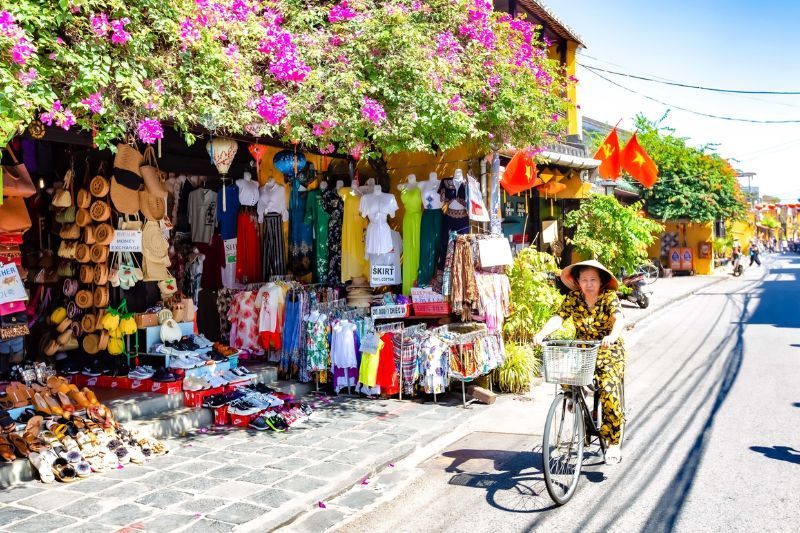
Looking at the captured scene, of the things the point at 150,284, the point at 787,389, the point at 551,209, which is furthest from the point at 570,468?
the point at 551,209

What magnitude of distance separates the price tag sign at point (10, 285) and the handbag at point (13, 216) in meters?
0.46

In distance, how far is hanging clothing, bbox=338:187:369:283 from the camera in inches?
377

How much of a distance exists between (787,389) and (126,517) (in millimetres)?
8473

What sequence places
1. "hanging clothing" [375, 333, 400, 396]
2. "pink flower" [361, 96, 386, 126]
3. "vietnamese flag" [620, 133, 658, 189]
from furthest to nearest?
"vietnamese flag" [620, 133, 658, 189] < "hanging clothing" [375, 333, 400, 396] < "pink flower" [361, 96, 386, 126]

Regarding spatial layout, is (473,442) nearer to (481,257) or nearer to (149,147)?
(481,257)

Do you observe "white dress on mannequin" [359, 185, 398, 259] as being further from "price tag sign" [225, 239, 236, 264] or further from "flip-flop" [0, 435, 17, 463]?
"flip-flop" [0, 435, 17, 463]

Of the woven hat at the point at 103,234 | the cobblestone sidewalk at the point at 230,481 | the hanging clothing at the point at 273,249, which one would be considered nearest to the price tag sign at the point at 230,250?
the hanging clothing at the point at 273,249

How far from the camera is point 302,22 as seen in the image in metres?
8.14

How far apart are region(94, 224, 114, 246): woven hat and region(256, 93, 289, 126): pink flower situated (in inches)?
112

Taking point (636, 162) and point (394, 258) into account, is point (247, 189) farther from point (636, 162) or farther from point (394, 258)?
point (636, 162)

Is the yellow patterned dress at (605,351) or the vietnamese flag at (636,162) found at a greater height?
the vietnamese flag at (636,162)

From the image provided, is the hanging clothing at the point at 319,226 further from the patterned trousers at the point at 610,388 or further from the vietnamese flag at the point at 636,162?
the vietnamese flag at the point at 636,162

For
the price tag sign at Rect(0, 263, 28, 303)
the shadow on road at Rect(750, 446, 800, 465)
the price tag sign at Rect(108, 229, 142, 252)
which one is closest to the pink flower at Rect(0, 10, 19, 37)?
the price tag sign at Rect(0, 263, 28, 303)

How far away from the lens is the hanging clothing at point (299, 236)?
1018 cm
